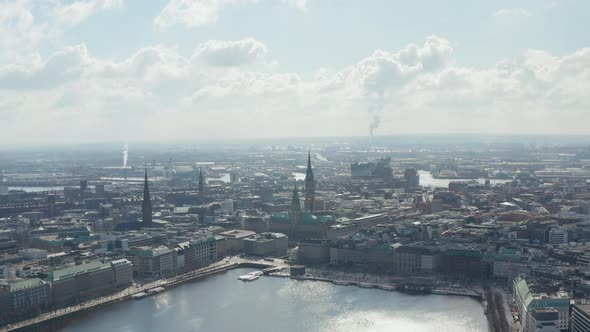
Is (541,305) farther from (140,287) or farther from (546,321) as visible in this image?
(140,287)

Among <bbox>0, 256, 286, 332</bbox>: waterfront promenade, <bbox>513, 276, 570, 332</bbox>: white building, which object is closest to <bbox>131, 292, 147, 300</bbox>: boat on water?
<bbox>0, 256, 286, 332</bbox>: waterfront promenade

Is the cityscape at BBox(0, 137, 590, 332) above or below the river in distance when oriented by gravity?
above

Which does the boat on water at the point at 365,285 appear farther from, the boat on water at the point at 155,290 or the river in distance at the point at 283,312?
the boat on water at the point at 155,290

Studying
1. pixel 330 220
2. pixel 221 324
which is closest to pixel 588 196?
pixel 330 220

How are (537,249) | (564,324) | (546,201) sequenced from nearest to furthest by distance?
(564,324) < (537,249) < (546,201)

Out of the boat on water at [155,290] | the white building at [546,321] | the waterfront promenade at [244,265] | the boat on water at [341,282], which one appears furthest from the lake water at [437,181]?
the white building at [546,321]

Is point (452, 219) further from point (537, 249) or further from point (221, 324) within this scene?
point (221, 324)

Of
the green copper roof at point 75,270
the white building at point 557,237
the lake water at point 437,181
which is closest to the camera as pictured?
the green copper roof at point 75,270

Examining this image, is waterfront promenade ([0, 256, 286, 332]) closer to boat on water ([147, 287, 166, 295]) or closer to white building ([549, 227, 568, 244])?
boat on water ([147, 287, 166, 295])
